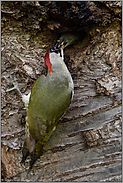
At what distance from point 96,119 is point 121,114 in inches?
7.2

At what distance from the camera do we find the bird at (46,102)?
1.01m

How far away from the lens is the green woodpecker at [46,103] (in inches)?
39.8

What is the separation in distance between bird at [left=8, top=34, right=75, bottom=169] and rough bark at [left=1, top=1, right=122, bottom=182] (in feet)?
0.20

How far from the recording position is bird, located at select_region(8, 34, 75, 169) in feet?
3.32

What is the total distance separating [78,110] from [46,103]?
0.24 meters

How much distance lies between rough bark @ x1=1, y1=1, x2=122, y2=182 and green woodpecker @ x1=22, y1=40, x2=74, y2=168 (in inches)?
2.5

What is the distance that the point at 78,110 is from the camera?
43.3 inches

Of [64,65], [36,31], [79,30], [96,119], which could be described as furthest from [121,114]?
[36,31]

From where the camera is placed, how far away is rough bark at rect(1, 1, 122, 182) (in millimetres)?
1086

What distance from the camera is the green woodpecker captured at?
1.01 m

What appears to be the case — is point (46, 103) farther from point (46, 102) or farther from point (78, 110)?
point (78, 110)

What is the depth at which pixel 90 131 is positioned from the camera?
1.09 metres

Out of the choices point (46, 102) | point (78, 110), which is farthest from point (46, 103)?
point (78, 110)

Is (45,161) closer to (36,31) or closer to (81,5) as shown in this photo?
(36,31)
